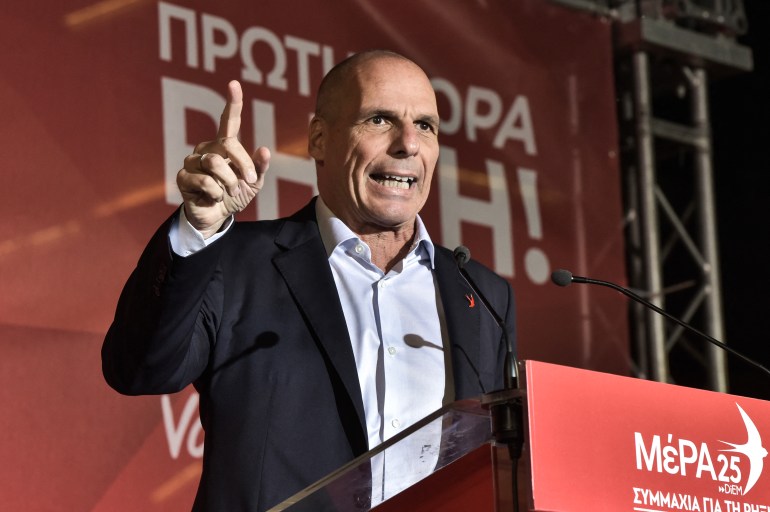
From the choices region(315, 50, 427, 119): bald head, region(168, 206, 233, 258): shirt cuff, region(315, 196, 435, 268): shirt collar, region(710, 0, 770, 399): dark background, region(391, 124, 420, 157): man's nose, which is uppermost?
region(710, 0, 770, 399): dark background

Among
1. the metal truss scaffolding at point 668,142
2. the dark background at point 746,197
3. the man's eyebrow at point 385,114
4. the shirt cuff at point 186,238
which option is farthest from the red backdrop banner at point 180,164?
the shirt cuff at point 186,238

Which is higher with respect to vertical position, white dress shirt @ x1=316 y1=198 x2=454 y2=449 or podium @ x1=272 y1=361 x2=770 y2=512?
white dress shirt @ x1=316 y1=198 x2=454 y2=449

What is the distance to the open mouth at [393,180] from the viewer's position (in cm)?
255

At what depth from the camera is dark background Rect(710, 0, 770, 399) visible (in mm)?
5648

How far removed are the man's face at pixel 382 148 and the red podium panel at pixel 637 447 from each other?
97cm

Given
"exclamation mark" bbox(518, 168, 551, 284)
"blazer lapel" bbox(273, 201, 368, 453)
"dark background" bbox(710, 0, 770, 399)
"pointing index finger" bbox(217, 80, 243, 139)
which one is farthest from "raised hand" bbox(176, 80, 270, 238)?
"dark background" bbox(710, 0, 770, 399)

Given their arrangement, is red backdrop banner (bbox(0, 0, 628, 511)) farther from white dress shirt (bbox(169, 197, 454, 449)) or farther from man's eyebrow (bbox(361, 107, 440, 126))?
man's eyebrow (bbox(361, 107, 440, 126))

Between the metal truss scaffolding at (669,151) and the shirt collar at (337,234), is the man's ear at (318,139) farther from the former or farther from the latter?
the metal truss scaffolding at (669,151)

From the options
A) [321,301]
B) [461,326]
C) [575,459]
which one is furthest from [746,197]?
[575,459]

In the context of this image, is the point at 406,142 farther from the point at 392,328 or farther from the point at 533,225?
the point at 533,225

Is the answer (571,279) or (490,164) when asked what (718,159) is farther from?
(571,279)

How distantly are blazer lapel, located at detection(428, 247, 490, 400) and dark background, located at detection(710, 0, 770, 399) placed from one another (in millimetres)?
3457

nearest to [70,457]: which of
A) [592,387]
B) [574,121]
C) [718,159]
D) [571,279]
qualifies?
[571,279]

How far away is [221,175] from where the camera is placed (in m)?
1.78
